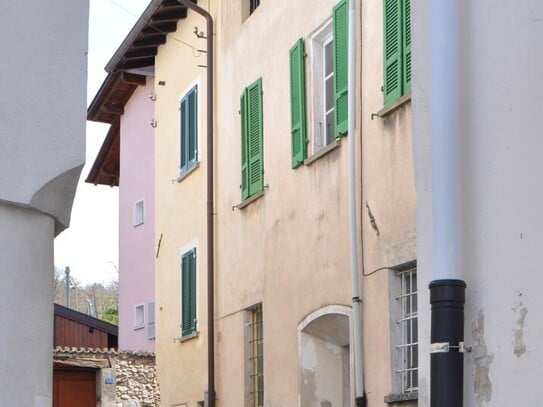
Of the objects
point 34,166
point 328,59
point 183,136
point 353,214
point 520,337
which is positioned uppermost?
point 183,136

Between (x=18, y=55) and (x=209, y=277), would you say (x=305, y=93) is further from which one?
(x=18, y=55)

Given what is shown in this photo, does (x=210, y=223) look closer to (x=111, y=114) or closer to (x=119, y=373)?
(x=119, y=373)

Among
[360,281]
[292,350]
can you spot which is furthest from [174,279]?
[360,281]

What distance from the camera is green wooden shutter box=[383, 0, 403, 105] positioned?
451 inches

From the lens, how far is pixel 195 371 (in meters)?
17.5

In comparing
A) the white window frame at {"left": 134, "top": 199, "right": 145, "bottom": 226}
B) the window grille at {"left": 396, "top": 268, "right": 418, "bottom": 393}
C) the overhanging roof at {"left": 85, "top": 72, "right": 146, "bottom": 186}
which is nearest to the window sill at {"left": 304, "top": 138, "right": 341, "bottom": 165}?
the window grille at {"left": 396, "top": 268, "right": 418, "bottom": 393}

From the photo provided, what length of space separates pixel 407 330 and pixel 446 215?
574 centimetres

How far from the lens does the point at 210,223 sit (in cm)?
1705

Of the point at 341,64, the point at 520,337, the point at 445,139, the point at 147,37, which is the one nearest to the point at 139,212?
the point at 147,37

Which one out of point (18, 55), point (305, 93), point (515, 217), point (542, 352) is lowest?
point (542, 352)

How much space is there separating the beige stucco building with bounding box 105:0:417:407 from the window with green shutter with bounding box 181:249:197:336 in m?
0.03

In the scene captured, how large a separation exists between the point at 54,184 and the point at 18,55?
1.92ft

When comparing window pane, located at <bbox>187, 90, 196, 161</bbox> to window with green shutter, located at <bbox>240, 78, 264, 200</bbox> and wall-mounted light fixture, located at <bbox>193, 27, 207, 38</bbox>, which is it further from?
window with green shutter, located at <bbox>240, 78, 264, 200</bbox>

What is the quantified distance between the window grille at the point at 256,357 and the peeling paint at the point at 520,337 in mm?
10110
